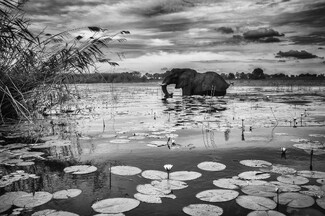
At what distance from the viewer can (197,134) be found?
6.20 meters

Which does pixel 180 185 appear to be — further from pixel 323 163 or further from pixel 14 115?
pixel 14 115

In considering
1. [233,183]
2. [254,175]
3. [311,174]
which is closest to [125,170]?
[233,183]

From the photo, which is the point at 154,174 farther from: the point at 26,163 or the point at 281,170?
the point at 26,163

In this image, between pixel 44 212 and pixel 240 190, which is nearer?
pixel 44 212

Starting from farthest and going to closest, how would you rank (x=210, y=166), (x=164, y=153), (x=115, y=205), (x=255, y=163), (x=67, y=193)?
(x=164, y=153), (x=255, y=163), (x=210, y=166), (x=67, y=193), (x=115, y=205)

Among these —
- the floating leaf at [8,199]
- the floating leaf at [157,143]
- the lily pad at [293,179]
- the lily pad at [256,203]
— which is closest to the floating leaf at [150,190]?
the lily pad at [256,203]

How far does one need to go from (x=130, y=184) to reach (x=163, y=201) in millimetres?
615

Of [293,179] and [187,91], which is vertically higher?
[187,91]

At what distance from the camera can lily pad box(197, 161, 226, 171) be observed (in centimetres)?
363

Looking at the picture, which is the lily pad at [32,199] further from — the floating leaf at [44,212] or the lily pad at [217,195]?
the lily pad at [217,195]

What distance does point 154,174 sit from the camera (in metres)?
3.38

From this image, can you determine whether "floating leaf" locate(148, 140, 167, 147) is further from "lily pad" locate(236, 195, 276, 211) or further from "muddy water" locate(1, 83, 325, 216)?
"lily pad" locate(236, 195, 276, 211)

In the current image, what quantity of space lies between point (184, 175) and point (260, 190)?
2.98 feet

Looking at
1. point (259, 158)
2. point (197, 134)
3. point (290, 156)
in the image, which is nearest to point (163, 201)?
point (259, 158)
